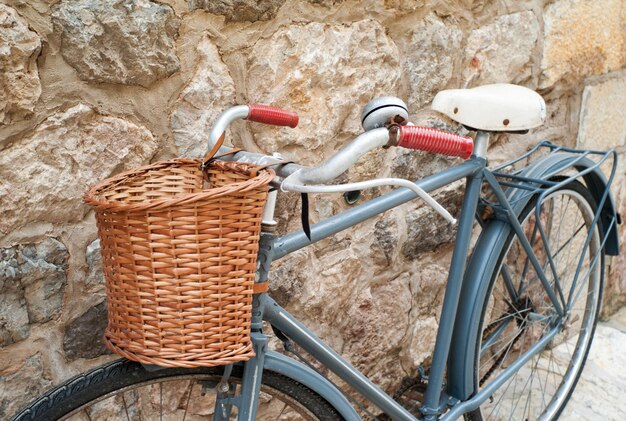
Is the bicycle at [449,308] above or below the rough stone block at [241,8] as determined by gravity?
below

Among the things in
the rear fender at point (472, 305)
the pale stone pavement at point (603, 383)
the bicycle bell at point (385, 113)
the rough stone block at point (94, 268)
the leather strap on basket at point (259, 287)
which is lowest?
the pale stone pavement at point (603, 383)

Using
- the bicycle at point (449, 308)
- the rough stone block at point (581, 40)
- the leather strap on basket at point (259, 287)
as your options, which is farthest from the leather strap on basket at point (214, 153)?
the rough stone block at point (581, 40)

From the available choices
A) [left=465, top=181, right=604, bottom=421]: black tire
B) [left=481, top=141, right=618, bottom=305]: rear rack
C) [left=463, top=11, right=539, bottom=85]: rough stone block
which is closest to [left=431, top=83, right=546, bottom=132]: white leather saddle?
[left=481, top=141, right=618, bottom=305]: rear rack

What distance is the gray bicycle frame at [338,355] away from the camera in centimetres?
107

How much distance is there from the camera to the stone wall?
Answer: 109 centimetres

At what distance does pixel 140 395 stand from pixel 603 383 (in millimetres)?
1822

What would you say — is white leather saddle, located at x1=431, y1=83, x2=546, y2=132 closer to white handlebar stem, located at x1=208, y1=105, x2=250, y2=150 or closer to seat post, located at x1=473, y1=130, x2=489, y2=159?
seat post, located at x1=473, y1=130, x2=489, y2=159

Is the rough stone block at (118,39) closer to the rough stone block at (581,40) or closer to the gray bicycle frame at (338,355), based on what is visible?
the gray bicycle frame at (338,355)

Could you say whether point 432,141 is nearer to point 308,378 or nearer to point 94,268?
point 308,378

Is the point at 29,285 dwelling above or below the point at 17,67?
below

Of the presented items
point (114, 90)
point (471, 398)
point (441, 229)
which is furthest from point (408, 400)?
point (114, 90)

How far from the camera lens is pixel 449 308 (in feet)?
5.01

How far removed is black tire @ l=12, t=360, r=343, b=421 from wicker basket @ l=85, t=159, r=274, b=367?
0.10m

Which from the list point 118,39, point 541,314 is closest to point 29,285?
point 118,39
